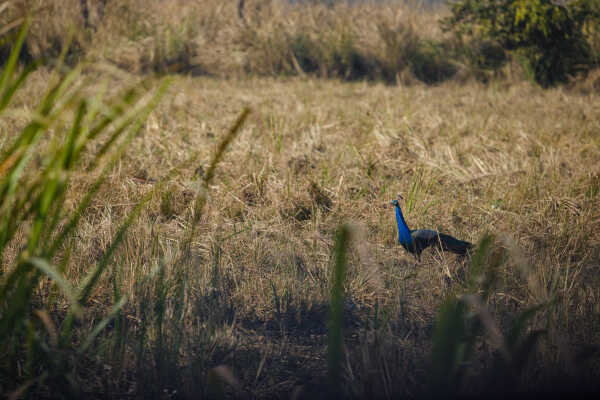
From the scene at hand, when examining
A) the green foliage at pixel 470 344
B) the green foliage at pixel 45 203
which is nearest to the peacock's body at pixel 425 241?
the green foliage at pixel 470 344

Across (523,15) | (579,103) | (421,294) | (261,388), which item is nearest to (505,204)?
(421,294)

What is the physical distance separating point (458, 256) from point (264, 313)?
0.97 m

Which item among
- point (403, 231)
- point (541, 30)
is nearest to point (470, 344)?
point (403, 231)

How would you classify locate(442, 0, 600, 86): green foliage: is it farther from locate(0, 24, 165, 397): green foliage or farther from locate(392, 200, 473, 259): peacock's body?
locate(0, 24, 165, 397): green foliage

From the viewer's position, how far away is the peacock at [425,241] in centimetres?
190

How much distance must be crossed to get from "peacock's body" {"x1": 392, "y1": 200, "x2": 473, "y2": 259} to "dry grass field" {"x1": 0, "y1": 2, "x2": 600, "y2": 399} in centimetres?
6

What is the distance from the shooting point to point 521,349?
980 mm

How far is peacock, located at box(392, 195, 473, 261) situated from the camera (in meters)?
1.90

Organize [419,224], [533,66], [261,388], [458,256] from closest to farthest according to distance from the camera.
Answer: [261,388] → [458,256] → [419,224] → [533,66]

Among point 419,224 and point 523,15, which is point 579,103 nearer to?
point 523,15

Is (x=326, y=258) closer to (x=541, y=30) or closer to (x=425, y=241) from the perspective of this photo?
(x=425, y=241)

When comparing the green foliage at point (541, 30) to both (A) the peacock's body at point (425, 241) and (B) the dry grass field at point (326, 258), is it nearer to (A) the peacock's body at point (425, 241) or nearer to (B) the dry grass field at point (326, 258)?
(B) the dry grass field at point (326, 258)

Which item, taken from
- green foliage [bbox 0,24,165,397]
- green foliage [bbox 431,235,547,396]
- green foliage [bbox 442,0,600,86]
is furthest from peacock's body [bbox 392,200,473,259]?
green foliage [bbox 442,0,600,86]

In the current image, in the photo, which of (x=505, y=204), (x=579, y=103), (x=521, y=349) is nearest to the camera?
(x=521, y=349)
